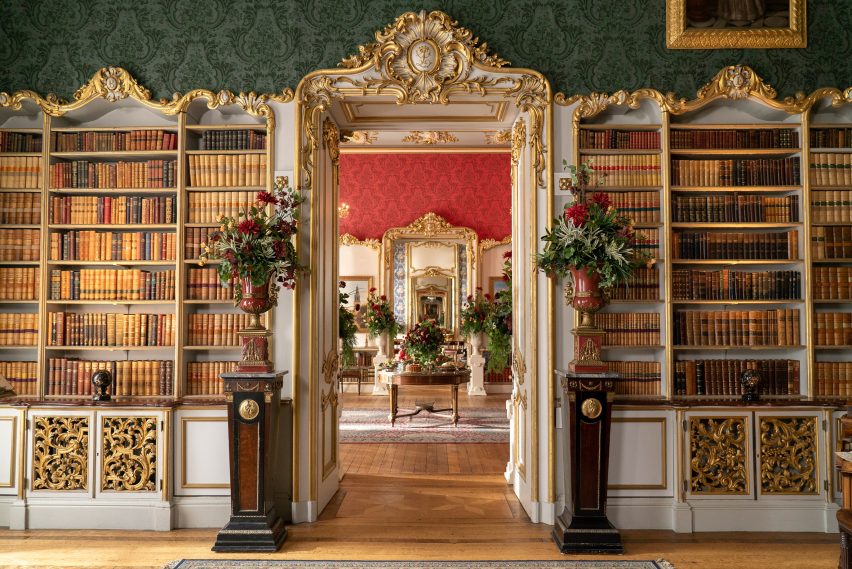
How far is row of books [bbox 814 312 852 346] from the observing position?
16.8 feet

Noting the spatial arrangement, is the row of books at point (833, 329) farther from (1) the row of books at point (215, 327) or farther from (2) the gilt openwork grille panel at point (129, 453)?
(2) the gilt openwork grille panel at point (129, 453)

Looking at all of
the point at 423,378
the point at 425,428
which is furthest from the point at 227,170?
the point at 425,428

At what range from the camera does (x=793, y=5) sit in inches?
201

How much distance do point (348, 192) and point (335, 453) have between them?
26.8ft

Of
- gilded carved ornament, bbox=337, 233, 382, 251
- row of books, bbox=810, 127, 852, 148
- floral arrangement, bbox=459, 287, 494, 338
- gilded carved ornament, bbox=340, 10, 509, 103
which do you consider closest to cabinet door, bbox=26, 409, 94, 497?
gilded carved ornament, bbox=340, 10, 509, 103

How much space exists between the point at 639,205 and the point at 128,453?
425cm

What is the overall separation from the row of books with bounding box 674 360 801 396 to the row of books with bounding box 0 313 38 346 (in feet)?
16.5

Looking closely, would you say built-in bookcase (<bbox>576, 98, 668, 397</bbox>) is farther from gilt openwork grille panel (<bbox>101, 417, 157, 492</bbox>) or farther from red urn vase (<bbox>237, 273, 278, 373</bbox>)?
gilt openwork grille panel (<bbox>101, 417, 157, 492</bbox>)

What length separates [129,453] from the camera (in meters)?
4.86

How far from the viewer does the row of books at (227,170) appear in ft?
17.1

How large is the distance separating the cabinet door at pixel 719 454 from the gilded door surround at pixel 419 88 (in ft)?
3.29

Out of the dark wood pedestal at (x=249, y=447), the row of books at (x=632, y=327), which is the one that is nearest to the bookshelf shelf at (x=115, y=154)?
the dark wood pedestal at (x=249, y=447)

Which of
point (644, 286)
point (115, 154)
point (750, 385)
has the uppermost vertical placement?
point (115, 154)

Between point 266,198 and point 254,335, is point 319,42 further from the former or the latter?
point 254,335
